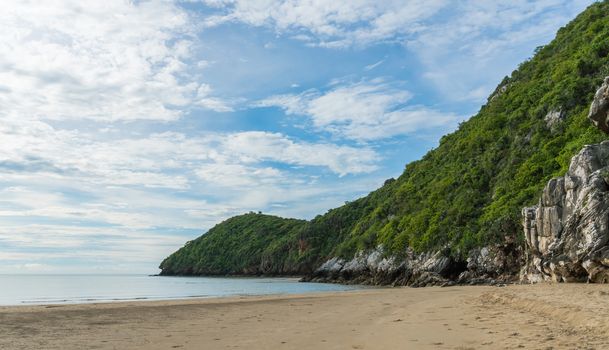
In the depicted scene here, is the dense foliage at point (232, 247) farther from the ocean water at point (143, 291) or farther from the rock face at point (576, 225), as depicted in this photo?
the rock face at point (576, 225)

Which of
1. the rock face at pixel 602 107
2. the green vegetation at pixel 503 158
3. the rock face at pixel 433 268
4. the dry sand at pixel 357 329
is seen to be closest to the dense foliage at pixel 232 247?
the green vegetation at pixel 503 158

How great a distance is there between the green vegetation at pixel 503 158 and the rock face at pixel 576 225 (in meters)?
8.76

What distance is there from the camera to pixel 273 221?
15625 centimetres

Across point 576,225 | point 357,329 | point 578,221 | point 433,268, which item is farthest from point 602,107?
point 433,268

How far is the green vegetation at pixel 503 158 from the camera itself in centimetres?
4250

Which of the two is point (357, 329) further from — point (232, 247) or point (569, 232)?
point (232, 247)

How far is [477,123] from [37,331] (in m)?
66.2

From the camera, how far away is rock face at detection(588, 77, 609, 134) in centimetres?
2603

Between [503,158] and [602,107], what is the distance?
90.5 feet

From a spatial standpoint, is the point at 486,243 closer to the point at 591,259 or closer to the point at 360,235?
the point at 591,259

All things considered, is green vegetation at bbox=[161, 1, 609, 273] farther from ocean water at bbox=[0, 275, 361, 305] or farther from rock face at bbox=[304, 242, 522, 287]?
ocean water at bbox=[0, 275, 361, 305]

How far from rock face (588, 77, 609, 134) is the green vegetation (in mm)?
8179

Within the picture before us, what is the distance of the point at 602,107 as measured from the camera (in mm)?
26375

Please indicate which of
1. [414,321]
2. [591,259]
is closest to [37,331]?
[414,321]
